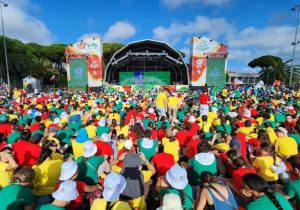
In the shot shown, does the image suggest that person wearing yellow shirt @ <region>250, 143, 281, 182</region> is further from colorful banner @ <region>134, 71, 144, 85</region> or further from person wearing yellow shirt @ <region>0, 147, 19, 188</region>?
colorful banner @ <region>134, 71, 144, 85</region>

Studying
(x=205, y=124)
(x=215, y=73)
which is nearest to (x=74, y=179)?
(x=205, y=124)

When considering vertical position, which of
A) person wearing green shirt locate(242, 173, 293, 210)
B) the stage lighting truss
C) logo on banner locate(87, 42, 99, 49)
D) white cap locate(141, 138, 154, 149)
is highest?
logo on banner locate(87, 42, 99, 49)

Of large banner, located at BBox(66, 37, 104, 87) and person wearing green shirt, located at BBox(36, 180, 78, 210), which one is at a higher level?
large banner, located at BBox(66, 37, 104, 87)

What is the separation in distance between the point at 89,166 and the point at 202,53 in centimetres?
3001

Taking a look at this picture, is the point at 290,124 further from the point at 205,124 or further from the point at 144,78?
the point at 144,78

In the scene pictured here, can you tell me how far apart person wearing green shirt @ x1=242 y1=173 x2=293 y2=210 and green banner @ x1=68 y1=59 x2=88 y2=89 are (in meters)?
30.6

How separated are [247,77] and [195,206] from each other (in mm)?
61769

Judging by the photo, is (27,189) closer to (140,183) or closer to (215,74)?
(140,183)

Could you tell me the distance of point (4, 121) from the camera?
6.71 metres

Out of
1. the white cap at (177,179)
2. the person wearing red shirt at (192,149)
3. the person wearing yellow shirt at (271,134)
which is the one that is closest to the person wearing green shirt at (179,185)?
the white cap at (177,179)

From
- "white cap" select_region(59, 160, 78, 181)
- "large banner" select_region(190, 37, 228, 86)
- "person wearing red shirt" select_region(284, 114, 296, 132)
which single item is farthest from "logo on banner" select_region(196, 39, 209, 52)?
"white cap" select_region(59, 160, 78, 181)

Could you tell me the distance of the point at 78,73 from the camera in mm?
31344

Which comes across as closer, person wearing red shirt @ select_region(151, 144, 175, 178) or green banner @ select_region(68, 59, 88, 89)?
person wearing red shirt @ select_region(151, 144, 175, 178)

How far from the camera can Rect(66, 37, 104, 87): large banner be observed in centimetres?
3092
